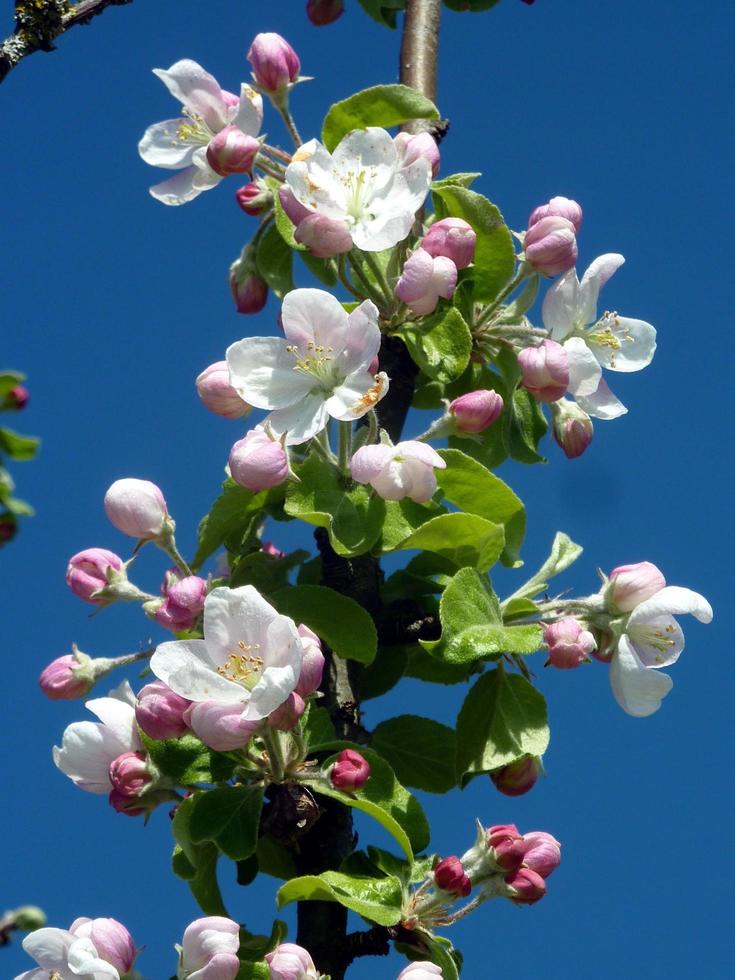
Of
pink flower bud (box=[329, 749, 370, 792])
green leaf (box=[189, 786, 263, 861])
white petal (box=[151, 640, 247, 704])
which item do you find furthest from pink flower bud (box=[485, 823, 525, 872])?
white petal (box=[151, 640, 247, 704])

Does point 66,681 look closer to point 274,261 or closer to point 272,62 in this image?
point 274,261

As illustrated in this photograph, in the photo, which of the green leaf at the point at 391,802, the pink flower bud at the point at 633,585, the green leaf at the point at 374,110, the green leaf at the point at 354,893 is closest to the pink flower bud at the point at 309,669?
the green leaf at the point at 391,802

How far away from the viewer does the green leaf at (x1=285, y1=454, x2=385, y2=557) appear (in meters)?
2.29

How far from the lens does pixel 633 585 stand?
2.38 meters

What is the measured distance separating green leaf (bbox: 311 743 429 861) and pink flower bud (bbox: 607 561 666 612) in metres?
0.50

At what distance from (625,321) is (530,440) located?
31 centimetres

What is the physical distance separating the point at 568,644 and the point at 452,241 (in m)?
0.76

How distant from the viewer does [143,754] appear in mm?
2234

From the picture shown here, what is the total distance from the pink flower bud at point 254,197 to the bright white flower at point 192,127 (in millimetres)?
106

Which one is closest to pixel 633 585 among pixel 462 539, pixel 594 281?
pixel 462 539

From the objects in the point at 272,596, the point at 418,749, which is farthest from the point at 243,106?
the point at 418,749

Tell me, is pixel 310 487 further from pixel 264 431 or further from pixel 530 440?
pixel 530 440

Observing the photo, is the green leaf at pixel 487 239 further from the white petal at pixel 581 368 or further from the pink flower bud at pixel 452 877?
the pink flower bud at pixel 452 877

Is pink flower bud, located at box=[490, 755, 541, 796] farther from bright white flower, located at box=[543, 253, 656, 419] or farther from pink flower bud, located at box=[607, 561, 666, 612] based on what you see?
bright white flower, located at box=[543, 253, 656, 419]
